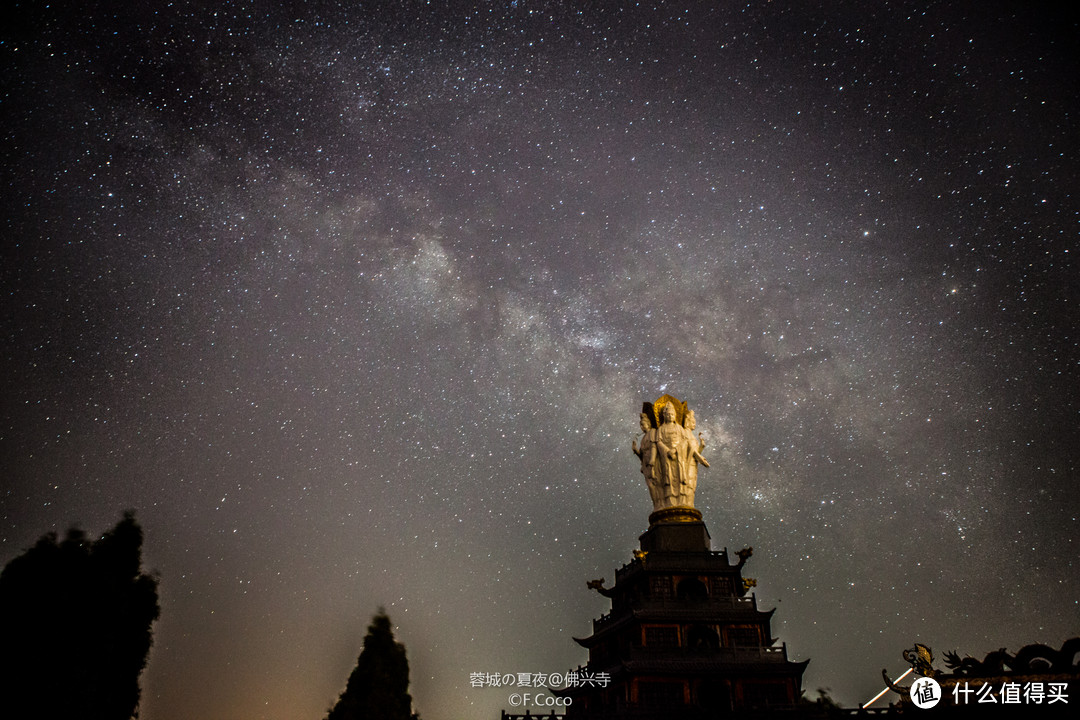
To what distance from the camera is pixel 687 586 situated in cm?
3219

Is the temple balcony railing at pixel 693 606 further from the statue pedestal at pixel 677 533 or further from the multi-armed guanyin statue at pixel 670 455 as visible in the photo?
the multi-armed guanyin statue at pixel 670 455

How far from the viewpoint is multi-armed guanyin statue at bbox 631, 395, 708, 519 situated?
34.8 metres

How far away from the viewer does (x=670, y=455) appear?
35.2m

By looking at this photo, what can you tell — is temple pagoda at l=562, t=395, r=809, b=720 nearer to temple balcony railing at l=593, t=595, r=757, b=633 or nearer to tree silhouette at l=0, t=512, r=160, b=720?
temple balcony railing at l=593, t=595, r=757, b=633

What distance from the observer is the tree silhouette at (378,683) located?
1083 inches

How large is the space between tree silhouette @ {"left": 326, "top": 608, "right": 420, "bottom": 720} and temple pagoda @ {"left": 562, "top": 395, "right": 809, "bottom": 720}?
821 centimetres

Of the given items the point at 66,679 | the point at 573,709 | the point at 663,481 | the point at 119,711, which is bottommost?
the point at 573,709

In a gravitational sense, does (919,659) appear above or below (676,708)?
above

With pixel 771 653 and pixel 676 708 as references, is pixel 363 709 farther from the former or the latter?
pixel 771 653

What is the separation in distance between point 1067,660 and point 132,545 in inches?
1520

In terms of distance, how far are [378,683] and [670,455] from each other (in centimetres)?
1940

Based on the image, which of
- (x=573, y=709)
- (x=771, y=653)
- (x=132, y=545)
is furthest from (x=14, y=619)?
(x=771, y=653)

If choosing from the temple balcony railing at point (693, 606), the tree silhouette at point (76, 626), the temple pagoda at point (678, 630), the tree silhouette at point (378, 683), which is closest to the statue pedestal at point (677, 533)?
the temple pagoda at point (678, 630)

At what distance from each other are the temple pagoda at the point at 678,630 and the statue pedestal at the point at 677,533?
57 millimetres
